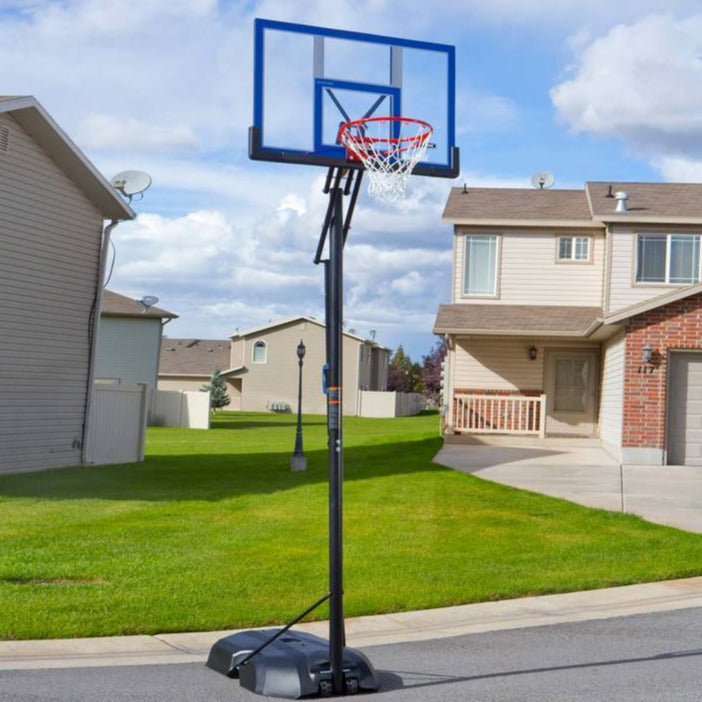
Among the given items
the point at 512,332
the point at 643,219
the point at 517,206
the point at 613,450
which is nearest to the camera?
the point at 613,450

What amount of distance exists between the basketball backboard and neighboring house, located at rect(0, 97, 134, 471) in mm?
12703

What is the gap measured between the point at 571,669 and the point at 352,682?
1662mm

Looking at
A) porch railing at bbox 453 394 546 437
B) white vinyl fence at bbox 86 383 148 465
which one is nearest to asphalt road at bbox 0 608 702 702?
white vinyl fence at bbox 86 383 148 465

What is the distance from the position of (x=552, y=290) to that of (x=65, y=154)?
1330 centimetres

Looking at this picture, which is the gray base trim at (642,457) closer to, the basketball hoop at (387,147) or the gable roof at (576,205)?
the gable roof at (576,205)

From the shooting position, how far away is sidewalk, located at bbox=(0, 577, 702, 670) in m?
8.13

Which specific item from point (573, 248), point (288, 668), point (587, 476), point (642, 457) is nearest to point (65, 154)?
point (587, 476)

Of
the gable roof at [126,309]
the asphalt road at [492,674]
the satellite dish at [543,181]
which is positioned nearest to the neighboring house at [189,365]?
the gable roof at [126,309]

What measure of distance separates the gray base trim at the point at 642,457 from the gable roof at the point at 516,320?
3.89m

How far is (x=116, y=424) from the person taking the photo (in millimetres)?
24531

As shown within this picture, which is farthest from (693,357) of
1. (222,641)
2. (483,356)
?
(222,641)

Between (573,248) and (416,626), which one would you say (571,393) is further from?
(416,626)

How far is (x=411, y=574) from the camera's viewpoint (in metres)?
11.5

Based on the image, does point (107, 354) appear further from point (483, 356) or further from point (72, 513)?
point (72, 513)
